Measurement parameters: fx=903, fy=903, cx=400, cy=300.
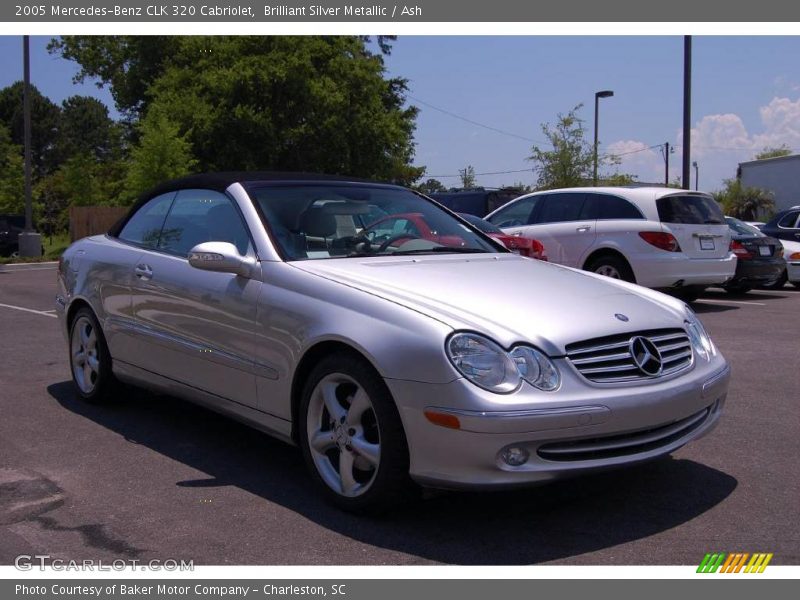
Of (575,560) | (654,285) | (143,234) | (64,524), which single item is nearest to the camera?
(575,560)

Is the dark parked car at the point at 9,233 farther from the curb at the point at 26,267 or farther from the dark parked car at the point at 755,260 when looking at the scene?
the dark parked car at the point at 755,260

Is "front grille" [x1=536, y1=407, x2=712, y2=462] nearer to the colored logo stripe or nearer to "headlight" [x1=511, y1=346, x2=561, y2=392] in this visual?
"headlight" [x1=511, y1=346, x2=561, y2=392]

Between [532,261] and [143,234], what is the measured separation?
2.61 metres

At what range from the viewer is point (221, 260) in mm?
4637

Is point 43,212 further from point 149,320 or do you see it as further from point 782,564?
point 782,564

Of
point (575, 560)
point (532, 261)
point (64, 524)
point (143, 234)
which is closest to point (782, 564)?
point (575, 560)

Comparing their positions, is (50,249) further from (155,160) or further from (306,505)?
(306,505)

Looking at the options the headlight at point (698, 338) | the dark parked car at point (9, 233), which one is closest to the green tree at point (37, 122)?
the dark parked car at point (9, 233)

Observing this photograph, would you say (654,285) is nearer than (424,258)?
No

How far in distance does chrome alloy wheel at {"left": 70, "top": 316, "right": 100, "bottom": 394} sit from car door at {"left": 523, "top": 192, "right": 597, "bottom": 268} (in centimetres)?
695

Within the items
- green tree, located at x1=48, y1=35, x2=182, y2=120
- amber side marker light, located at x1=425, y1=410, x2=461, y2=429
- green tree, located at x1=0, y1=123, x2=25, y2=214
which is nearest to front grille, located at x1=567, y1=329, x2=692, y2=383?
amber side marker light, located at x1=425, y1=410, x2=461, y2=429

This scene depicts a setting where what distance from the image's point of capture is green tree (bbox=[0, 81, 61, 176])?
66375 mm

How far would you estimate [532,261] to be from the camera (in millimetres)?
5203
